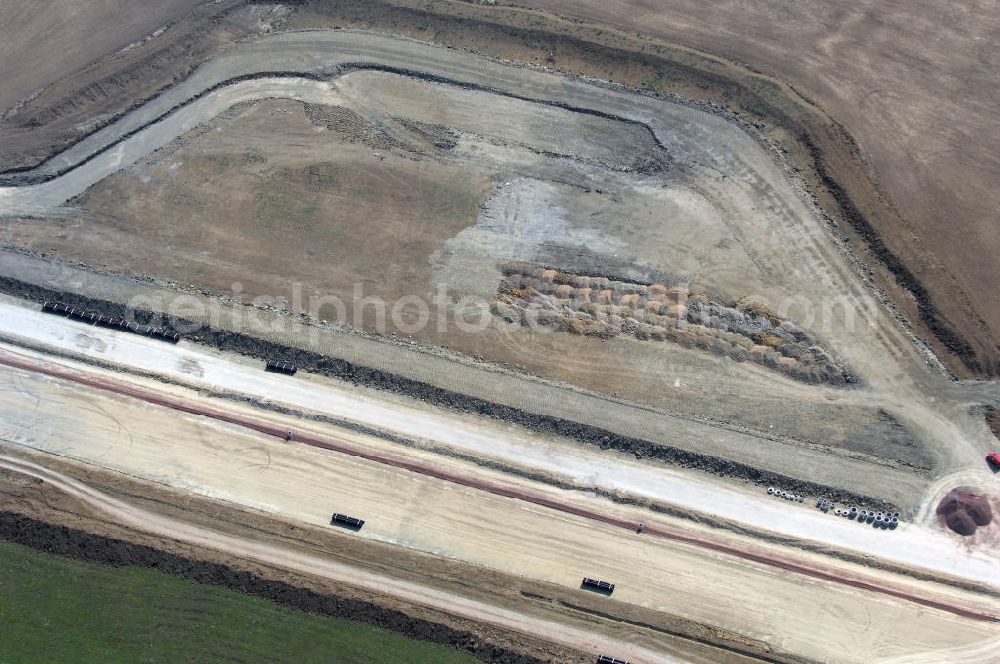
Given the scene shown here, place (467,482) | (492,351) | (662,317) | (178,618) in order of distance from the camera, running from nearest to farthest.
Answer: (178,618), (467,482), (492,351), (662,317)

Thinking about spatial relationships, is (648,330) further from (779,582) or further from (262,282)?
(262,282)

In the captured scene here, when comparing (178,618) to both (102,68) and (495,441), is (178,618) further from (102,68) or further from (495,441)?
(102,68)

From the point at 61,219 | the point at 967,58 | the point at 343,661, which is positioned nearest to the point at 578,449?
the point at 343,661

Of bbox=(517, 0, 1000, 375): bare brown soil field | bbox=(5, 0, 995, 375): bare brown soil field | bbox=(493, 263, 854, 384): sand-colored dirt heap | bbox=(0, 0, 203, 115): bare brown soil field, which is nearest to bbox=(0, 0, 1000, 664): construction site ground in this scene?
bbox=(5, 0, 995, 375): bare brown soil field

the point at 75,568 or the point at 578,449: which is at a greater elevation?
the point at 578,449

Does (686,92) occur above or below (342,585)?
above

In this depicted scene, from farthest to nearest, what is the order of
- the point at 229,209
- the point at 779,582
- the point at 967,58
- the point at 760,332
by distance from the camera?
1. the point at 967,58
2. the point at 229,209
3. the point at 760,332
4. the point at 779,582

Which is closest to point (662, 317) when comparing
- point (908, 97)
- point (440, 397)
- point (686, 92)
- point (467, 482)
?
point (440, 397)

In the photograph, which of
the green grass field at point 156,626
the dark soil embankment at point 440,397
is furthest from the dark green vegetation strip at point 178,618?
the dark soil embankment at point 440,397
